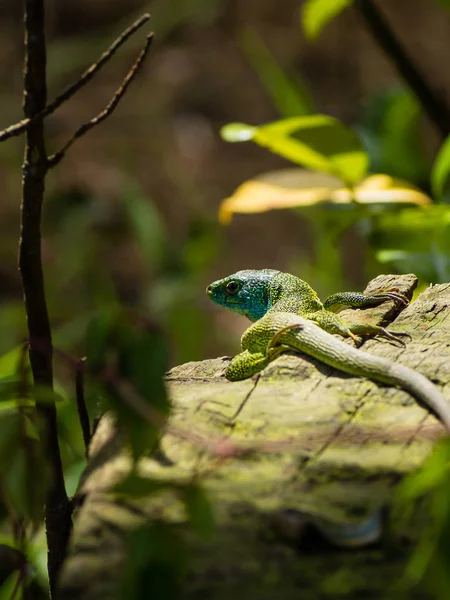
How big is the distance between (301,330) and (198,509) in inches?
46.8

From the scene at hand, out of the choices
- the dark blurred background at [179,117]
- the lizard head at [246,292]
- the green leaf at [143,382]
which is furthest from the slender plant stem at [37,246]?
the dark blurred background at [179,117]

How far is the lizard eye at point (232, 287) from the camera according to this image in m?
3.07

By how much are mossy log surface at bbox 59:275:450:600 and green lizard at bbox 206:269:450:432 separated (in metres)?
0.04

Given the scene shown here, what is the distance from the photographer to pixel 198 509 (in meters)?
1.04

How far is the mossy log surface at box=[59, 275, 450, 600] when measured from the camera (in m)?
1.21

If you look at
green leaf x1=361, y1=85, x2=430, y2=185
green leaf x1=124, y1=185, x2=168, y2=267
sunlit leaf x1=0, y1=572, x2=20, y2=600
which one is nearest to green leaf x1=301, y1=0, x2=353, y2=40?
green leaf x1=361, y1=85, x2=430, y2=185

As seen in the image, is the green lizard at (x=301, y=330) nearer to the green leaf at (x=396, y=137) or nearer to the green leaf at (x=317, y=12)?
the green leaf at (x=396, y=137)

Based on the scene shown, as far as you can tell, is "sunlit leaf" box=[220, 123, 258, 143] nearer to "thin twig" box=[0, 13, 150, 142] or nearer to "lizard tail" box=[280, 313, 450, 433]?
"lizard tail" box=[280, 313, 450, 433]

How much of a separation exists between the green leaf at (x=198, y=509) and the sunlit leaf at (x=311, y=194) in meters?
A: 2.16

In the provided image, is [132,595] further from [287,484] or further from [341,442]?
[341,442]

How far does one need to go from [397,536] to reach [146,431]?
0.47 m

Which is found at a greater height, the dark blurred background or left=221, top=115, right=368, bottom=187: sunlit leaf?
the dark blurred background

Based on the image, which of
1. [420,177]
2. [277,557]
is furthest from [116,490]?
[420,177]

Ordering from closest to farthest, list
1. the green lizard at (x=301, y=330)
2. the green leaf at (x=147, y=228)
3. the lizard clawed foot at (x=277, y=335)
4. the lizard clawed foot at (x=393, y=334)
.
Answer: the green lizard at (x=301, y=330), the lizard clawed foot at (x=393, y=334), the lizard clawed foot at (x=277, y=335), the green leaf at (x=147, y=228)
